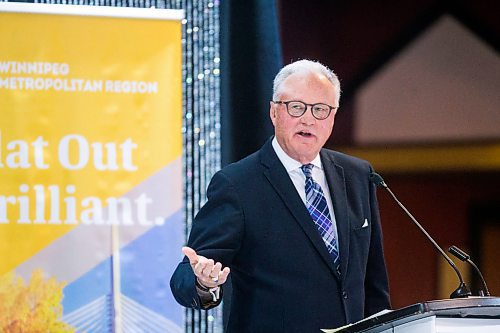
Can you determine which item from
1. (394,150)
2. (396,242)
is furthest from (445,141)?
(396,242)

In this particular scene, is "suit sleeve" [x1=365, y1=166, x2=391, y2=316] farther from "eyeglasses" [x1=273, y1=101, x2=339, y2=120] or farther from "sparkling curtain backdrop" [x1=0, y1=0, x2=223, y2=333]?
"sparkling curtain backdrop" [x1=0, y1=0, x2=223, y2=333]

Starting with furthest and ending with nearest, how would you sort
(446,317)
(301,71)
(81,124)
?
(81,124) < (301,71) < (446,317)

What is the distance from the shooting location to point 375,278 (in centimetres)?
277

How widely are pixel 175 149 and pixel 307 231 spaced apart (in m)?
1.28

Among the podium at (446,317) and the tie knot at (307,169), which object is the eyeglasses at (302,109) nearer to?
the tie knot at (307,169)

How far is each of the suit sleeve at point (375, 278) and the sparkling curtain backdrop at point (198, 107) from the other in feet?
4.32

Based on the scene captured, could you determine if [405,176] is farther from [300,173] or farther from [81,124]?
[300,173]

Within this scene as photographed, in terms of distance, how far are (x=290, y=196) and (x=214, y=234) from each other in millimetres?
259

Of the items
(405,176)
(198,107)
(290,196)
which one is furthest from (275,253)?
(405,176)

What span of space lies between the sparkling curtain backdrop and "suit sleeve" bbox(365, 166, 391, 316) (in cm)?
132

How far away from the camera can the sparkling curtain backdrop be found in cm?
396

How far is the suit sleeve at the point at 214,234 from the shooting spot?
7.95ft

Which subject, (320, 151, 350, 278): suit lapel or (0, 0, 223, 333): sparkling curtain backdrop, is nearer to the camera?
(320, 151, 350, 278): suit lapel

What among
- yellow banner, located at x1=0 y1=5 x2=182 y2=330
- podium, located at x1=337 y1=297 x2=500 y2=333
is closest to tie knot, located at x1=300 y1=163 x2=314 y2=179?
podium, located at x1=337 y1=297 x2=500 y2=333
